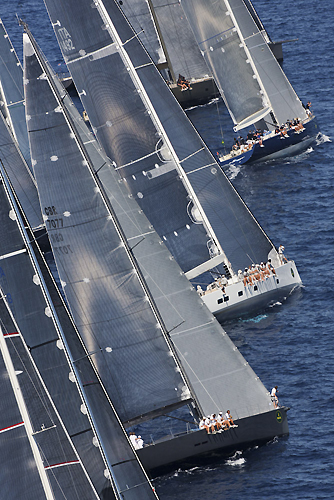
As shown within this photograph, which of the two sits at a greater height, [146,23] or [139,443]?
[146,23]

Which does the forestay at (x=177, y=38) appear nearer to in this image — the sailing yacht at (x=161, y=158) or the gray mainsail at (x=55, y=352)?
the sailing yacht at (x=161, y=158)

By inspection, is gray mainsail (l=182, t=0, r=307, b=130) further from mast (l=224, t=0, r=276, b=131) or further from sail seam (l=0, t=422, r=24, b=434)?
sail seam (l=0, t=422, r=24, b=434)

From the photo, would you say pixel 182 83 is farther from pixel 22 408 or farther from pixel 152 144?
pixel 22 408

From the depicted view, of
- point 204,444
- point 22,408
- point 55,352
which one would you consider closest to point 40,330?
point 55,352

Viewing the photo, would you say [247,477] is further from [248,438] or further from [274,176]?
[274,176]

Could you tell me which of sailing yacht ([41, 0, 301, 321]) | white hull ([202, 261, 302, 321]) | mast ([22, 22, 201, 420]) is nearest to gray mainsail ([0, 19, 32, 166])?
sailing yacht ([41, 0, 301, 321])

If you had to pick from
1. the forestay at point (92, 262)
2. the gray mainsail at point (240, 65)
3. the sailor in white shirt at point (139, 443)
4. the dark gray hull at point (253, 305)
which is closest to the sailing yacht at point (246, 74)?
the gray mainsail at point (240, 65)
